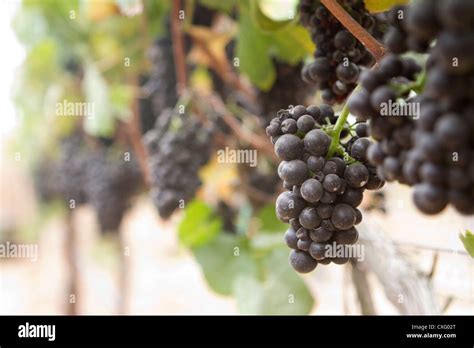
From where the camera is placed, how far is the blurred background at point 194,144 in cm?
91

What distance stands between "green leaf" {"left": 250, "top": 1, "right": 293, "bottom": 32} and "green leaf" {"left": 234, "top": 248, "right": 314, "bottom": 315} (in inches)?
19.5

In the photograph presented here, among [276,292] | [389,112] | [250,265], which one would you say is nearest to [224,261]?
[250,265]

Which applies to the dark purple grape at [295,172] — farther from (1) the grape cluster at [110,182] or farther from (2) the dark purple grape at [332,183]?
(1) the grape cluster at [110,182]

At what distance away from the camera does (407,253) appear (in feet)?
2.99

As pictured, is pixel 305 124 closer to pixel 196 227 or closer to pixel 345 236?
pixel 345 236

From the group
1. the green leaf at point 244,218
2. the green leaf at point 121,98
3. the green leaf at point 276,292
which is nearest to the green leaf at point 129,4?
the green leaf at point 121,98

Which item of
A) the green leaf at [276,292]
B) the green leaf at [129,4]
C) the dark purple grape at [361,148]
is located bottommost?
the green leaf at [276,292]

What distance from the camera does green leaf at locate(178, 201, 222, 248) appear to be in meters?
1.10

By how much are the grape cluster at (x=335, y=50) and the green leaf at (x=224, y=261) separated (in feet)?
2.03

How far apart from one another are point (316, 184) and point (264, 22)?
1.19 feet

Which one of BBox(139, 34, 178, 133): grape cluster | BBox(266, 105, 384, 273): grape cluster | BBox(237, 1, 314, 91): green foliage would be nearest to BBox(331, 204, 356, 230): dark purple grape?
BBox(266, 105, 384, 273): grape cluster

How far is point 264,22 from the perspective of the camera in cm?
69
